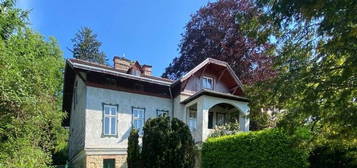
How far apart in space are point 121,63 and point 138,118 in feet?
13.1

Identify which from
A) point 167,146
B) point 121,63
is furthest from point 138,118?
point 167,146

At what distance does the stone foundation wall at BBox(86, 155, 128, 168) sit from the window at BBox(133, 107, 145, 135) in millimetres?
1738

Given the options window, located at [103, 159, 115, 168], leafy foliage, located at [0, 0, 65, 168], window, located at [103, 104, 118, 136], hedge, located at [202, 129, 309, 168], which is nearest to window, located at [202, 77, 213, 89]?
hedge, located at [202, 129, 309, 168]

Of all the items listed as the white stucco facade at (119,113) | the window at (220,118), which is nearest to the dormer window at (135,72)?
the white stucco facade at (119,113)

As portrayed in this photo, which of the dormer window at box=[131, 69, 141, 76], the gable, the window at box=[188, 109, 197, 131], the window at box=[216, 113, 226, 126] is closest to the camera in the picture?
the dormer window at box=[131, 69, 141, 76]

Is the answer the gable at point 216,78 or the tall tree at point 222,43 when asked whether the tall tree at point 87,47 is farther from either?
the gable at point 216,78

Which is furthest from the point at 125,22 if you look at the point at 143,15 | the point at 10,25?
the point at 10,25

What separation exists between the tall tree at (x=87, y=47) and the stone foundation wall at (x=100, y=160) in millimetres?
26714

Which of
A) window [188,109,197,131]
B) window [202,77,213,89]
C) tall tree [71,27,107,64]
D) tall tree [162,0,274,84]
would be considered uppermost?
tall tree [71,27,107,64]

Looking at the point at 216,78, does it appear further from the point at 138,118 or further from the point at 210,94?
the point at 138,118

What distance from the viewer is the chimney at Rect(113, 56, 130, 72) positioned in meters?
19.6

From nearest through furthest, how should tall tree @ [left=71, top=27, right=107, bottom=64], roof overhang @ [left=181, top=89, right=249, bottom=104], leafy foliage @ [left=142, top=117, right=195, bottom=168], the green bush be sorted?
leafy foliage @ [left=142, top=117, right=195, bottom=168] → the green bush → roof overhang @ [left=181, top=89, right=249, bottom=104] → tall tree @ [left=71, top=27, right=107, bottom=64]

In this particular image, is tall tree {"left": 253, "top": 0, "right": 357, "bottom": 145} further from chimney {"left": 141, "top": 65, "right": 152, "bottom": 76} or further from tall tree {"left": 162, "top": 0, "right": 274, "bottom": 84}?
tall tree {"left": 162, "top": 0, "right": 274, "bottom": 84}

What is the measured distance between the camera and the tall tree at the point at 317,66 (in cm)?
413
